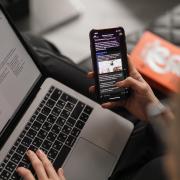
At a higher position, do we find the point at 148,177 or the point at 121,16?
the point at 121,16

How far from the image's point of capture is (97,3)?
1.43 m

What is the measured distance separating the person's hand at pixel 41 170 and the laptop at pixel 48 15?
64 cm

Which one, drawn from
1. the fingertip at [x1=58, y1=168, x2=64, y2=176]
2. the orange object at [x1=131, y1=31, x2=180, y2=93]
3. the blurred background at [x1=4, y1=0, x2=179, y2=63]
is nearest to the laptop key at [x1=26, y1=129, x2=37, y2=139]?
the fingertip at [x1=58, y1=168, x2=64, y2=176]

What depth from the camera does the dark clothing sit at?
87 centimetres

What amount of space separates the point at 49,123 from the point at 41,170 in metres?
0.13

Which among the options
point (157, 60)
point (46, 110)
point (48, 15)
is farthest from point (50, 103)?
point (48, 15)

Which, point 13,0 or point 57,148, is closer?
point 57,148

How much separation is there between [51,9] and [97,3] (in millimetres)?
175

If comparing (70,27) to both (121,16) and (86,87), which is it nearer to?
(121,16)

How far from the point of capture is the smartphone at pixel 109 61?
835mm

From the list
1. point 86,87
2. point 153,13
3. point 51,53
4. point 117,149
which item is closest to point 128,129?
point 117,149

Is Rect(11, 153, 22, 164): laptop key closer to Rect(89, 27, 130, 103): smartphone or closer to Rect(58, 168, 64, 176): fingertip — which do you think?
Rect(58, 168, 64, 176): fingertip

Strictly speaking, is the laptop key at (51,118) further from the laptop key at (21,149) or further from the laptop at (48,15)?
the laptop at (48,15)

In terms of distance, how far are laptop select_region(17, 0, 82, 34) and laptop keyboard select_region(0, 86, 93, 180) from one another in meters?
0.51
